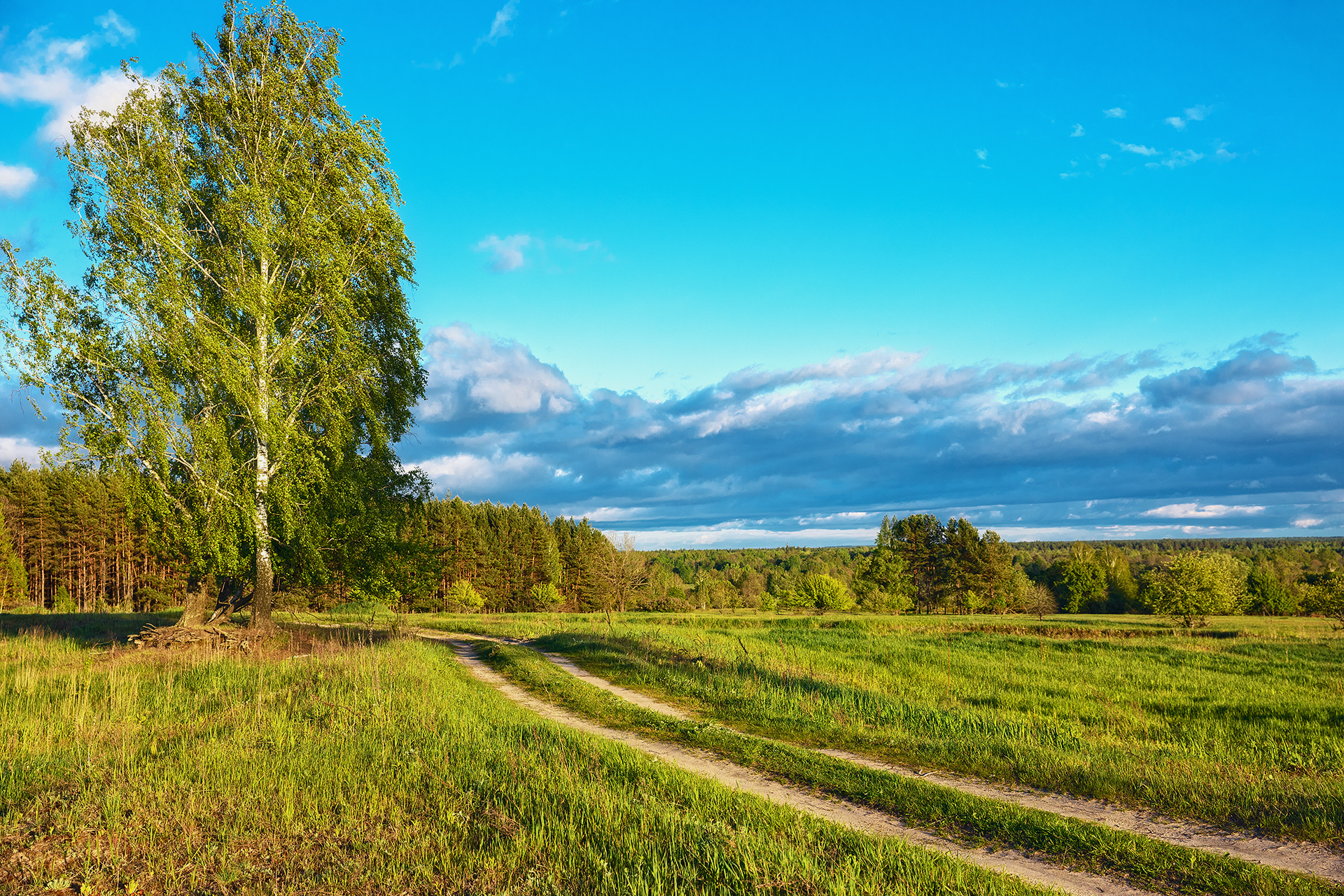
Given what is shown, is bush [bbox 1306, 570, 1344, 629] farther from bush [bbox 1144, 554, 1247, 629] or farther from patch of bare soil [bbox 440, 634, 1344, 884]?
patch of bare soil [bbox 440, 634, 1344, 884]

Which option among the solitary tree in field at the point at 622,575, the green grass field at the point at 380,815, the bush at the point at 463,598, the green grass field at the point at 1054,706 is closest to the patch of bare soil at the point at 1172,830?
the green grass field at the point at 1054,706

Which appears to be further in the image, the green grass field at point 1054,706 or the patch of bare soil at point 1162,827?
the green grass field at point 1054,706

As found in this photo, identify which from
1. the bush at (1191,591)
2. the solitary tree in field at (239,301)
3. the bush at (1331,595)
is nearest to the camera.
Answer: the solitary tree in field at (239,301)

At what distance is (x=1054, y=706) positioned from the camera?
16.8 meters

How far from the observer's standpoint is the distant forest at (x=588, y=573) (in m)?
58.6

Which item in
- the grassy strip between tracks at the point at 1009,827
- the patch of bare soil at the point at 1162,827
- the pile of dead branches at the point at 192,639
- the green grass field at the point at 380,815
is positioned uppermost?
the pile of dead branches at the point at 192,639

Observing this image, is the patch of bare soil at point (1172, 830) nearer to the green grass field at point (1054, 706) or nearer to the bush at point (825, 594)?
the green grass field at point (1054, 706)

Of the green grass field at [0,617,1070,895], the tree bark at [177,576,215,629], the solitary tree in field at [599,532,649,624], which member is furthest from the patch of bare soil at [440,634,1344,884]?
the solitary tree in field at [599,532,649,624]

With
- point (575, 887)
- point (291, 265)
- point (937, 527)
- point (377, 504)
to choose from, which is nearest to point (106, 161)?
point (291, 265)

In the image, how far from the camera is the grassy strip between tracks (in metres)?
5.74

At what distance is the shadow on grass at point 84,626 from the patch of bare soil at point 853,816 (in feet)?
56.2

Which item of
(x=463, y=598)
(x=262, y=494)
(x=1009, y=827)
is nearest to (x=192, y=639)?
(x=262, y=494)

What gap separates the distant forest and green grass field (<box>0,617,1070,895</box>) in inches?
476

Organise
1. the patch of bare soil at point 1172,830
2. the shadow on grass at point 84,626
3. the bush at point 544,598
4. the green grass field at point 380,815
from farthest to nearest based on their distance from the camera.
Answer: the bush at point 544,598, the shadow on grass at point 84,626, the patch of bare soil at point 1172,830, the green grass field at point 380,815
